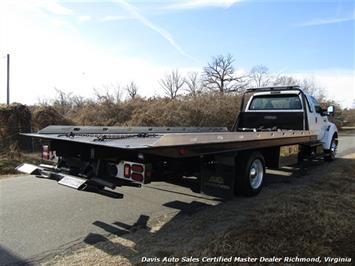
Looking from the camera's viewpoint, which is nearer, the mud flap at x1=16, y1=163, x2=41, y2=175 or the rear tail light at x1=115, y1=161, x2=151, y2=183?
the rear tail light at x1=115, y1=161, x2=151, y2=183

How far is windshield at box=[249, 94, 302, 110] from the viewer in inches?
385

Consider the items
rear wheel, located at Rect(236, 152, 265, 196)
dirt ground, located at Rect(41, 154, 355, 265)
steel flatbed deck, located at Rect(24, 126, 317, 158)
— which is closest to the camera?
dirt ground, located at Rect(41, 154, 355, 265)

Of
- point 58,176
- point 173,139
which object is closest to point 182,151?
point 173,139

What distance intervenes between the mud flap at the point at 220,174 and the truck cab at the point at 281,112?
4.24 metres

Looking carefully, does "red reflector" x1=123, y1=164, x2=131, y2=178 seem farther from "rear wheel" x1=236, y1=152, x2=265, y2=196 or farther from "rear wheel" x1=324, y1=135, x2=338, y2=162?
"rear wheel" x1=324, y1=135, x2=338, y2=162

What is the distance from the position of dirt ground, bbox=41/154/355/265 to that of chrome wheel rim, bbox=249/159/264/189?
26 centimetres

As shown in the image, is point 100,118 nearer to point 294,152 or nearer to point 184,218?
point 294,152

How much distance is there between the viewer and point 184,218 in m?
5.41

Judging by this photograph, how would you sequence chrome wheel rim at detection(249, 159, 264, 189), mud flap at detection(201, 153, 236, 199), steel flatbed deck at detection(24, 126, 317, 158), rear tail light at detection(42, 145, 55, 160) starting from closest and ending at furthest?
steel flatbed deck at detection(24, 126, 317, 158) < mud flap at detection(201, 153, 236, 199) < rear tail light at detection(42, 145, 55, 160) < chrome wheel rim at detection(249, 159, 264, 189)

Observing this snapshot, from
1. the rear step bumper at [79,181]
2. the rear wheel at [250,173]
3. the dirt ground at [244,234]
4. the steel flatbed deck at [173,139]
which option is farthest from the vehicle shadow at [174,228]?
the steel flatbed deck at [173,139]

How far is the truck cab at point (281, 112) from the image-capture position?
966cm

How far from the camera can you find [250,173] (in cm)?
652

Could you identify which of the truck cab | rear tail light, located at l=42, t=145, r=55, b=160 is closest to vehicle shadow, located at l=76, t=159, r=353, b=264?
rear tail light, located at l=42, t=145, r=55, b=160

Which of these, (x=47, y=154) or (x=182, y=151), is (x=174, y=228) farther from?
(x=47, y=154)
